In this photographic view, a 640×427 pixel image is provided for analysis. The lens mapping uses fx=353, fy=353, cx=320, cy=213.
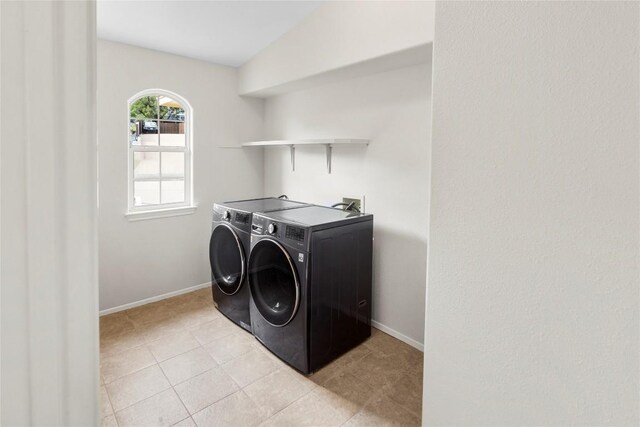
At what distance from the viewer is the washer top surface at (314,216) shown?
2.40m

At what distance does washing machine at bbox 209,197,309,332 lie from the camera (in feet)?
9.21

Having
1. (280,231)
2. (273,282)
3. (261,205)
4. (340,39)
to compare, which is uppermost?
(340,39)

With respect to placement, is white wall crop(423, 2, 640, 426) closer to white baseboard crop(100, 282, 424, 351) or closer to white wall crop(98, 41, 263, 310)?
white baseboard crop(100, 282, 424, 351)

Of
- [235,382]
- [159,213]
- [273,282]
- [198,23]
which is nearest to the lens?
[235,382]

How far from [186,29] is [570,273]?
10.2 feet

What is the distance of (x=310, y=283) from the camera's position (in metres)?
2.25

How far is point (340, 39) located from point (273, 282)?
1.86 m

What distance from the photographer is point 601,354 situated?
0.77m

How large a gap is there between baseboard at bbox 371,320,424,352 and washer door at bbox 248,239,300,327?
94 cm

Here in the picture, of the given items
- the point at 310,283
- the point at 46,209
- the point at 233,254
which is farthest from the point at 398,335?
the point at 46,209

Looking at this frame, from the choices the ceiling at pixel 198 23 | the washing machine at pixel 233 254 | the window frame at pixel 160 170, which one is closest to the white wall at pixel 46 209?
the washing machine at pixel 233 254

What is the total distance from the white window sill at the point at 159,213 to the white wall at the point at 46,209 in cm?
318

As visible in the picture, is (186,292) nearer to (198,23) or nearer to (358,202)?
(358,202)

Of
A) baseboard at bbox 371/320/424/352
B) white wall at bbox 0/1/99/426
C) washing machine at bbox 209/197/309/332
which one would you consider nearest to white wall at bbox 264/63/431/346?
baseboard at bbox 371/320/424/352
